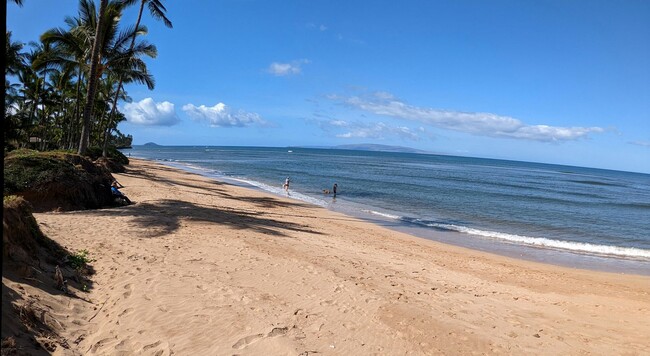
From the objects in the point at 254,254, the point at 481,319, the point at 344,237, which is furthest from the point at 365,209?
the point at 481,319

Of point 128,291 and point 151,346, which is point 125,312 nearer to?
point 128,291

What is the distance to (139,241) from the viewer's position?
845 cm

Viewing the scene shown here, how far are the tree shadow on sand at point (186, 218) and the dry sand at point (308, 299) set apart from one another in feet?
0.37

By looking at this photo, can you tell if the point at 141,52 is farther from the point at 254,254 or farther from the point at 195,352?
the point at 195,352

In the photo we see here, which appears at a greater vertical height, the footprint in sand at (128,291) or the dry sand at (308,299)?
the footprint in sand at (128,291)

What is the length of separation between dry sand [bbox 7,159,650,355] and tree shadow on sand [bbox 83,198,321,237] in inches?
4.4

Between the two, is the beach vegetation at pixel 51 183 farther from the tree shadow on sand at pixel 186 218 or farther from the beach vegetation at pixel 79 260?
the beach vegetation at pixel 79 260

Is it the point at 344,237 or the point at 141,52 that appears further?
the point at 141,52

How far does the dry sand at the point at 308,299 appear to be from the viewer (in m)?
4.94

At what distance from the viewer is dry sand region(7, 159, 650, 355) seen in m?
4.94

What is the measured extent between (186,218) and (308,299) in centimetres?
674

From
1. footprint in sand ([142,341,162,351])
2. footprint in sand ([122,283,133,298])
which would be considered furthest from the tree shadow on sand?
footprint in sand ([142,341,162,351])

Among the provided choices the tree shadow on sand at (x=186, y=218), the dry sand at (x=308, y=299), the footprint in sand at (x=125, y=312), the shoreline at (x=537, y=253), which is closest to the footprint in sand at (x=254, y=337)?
the dry sand at (x=308, y=299)

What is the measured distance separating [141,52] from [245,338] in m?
19.2
